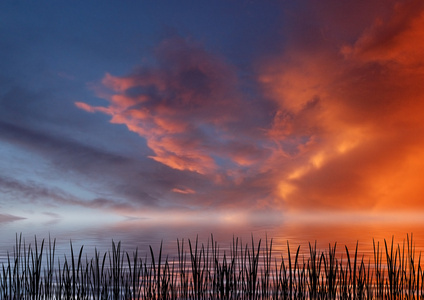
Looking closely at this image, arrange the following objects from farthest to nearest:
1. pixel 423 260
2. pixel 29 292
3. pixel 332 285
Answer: pixel 423 260 → pixel 29 292 → pixel 332 285

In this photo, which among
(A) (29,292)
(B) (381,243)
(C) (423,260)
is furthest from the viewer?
(B) (381,243)

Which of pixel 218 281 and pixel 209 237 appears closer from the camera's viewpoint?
pixel 218 281

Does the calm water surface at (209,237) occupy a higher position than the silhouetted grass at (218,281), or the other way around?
the silhouetted grass at (218,281)

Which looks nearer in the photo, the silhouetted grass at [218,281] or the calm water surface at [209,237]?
the silhouetted grass at [218,281]

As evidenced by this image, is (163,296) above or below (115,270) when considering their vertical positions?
below

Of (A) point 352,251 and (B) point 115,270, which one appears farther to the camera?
(A) point 352,251

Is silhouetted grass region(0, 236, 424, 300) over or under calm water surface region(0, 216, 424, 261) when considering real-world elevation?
over

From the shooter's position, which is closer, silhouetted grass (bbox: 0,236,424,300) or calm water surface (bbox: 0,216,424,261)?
silhouetted grass (bbox: 0,236,424,300)

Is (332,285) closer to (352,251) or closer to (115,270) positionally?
(115,270)

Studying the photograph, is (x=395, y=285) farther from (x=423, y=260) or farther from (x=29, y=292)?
(x=423, y=260)

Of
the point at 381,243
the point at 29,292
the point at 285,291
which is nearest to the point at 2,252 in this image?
the point at 29,292

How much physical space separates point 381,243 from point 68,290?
25.3 metres

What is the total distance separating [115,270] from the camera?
278 inches

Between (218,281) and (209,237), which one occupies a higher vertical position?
(218,281)
